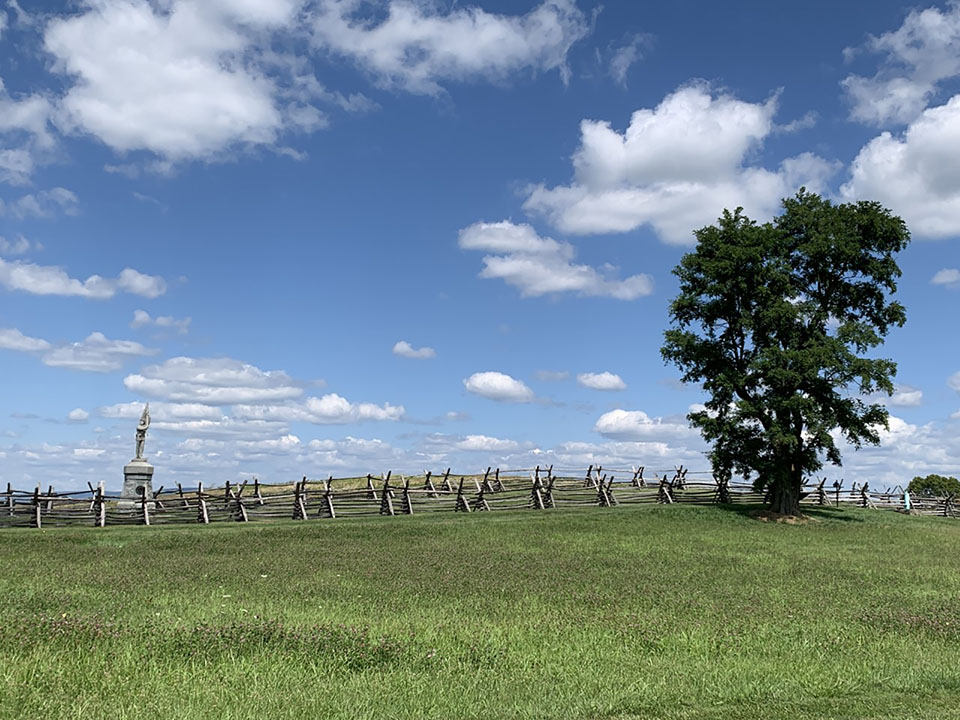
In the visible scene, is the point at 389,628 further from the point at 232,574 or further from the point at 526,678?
the point at 232,574

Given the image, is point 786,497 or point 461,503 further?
point 461,503

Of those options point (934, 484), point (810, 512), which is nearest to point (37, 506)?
point (810, 512)

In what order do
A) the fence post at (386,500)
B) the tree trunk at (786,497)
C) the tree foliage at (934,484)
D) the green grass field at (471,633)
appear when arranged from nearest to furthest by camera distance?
the green grass field at (471,633)
the tree trunk at (786,497)
the fence post at (386,500)
the tree foliage at (934,484)

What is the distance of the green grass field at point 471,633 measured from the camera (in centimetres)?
873

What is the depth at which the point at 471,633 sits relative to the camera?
12.1 m

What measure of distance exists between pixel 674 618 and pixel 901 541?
855 inches

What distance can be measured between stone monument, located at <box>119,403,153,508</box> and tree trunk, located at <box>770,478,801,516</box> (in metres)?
30.0

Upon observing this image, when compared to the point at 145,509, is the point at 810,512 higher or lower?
lower

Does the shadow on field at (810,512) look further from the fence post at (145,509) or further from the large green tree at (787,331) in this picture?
the fence post at (145,509)

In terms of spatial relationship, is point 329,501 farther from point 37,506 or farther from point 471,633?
point 471,633

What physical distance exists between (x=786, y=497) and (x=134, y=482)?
104ft

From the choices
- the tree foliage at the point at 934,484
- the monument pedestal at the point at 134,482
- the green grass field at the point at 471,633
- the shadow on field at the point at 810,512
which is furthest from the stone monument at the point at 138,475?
the tree foliage at the point at 934,484

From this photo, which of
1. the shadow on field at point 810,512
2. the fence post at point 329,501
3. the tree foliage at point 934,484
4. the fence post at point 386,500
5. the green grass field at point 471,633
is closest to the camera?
the green grass field at point 471,633

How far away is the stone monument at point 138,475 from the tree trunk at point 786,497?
1181 inches
